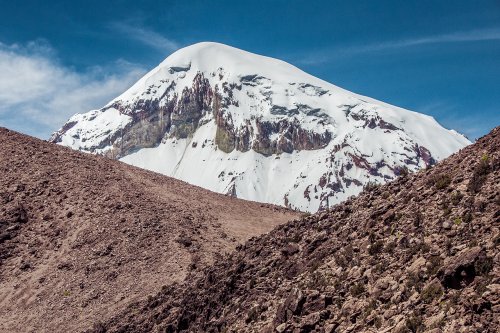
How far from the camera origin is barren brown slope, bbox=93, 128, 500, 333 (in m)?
15.6

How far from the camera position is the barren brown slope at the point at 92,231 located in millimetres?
33531

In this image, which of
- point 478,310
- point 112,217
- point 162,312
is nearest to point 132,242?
point 112,217

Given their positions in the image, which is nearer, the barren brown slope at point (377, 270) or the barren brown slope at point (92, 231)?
the barren brown slope at point (377, 270)

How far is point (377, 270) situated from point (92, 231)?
2540 centimetres

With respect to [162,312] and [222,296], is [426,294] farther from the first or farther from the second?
[162,312]

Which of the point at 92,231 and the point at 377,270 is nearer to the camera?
the point at 377,270

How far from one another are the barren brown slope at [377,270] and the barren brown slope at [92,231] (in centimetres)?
656

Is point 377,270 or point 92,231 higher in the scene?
point 92,231

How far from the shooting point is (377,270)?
1864cm

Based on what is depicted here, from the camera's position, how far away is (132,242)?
125 feet

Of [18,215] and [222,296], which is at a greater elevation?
[18,215]

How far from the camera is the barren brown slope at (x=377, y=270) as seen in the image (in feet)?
51.1

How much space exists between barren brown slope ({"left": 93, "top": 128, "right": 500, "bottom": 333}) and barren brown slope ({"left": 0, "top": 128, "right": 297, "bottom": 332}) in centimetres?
656

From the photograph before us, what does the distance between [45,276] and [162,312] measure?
507 inches
